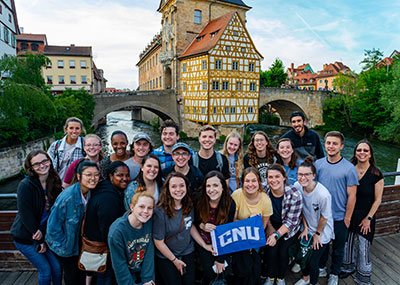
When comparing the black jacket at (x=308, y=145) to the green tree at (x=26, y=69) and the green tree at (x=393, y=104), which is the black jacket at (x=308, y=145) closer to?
the green tree at (x=26, y=69)

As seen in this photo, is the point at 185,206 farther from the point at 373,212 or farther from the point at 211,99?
the point at 211,99

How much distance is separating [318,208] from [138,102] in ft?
65.3

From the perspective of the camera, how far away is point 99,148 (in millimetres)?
2930

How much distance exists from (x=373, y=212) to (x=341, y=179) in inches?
21.3

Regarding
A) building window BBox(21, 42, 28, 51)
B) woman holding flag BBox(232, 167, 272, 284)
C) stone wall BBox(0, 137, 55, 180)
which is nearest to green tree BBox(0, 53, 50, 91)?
stone wall BBox(0, 137, 55, 180)

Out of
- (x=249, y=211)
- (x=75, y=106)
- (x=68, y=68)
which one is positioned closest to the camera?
(x=249, y=211)

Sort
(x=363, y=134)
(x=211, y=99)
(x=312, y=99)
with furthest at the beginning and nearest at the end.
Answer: (x=312, y=99)
(x=363, y=134)
(x=211, y=99)

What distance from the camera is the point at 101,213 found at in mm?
2133

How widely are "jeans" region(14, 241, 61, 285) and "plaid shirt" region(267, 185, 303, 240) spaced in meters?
2.20

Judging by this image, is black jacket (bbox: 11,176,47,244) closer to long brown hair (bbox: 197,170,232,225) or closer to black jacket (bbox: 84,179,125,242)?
black jacket (bbox: 84,179,125,242)

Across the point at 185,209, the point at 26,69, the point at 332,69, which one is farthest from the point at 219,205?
the point at 332,69

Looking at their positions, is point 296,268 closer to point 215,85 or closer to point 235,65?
point 215,85

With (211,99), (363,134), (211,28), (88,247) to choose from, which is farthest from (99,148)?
(363,134)

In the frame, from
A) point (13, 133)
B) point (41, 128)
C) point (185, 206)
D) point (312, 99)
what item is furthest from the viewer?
point (312, 99)
